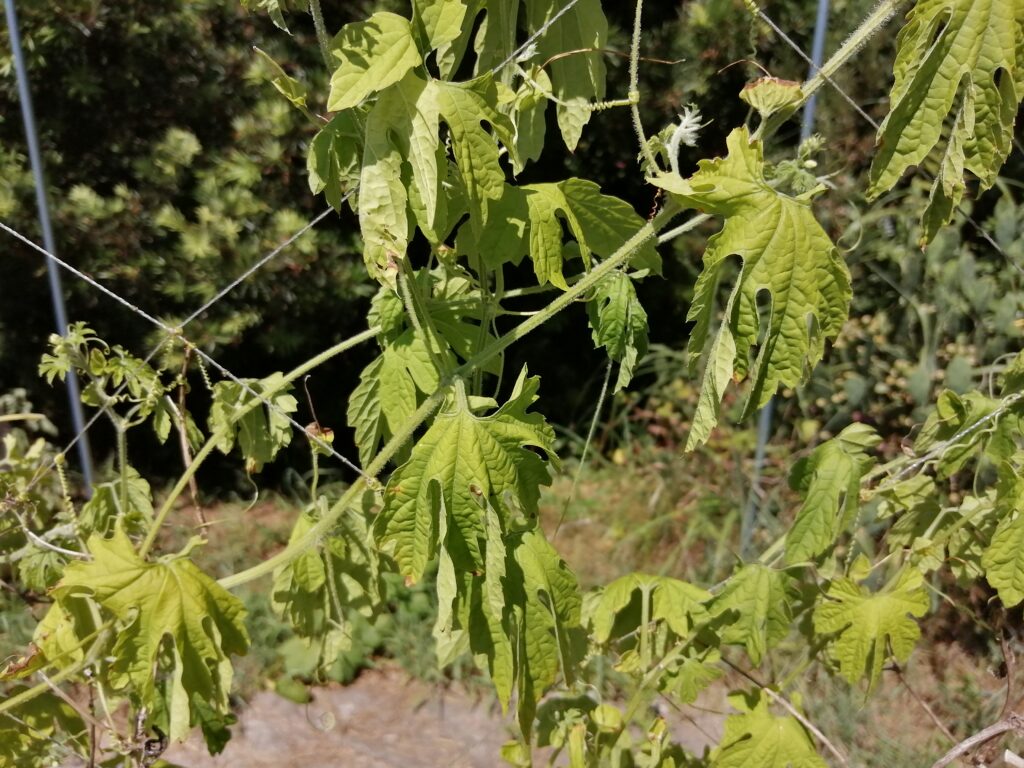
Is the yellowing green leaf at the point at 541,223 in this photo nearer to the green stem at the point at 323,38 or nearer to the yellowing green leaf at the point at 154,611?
the green stem at the point at 323,38

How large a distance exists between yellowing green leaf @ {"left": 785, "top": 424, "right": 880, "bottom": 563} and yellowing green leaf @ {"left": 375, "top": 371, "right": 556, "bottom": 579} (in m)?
0.58

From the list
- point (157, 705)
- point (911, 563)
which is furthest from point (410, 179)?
point (911, 563)

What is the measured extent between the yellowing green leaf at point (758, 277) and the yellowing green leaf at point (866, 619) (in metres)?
0.63

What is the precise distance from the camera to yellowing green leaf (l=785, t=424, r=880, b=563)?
1563 millimetres

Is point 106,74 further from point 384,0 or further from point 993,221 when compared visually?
point 993,221

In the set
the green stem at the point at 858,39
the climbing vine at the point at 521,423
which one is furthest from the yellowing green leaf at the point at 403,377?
the green stem at the point at 858,39

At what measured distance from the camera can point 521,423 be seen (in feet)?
4.05

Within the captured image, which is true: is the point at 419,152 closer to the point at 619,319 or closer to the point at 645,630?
the point at 619,319

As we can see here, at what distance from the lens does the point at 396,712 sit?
3.19 meters

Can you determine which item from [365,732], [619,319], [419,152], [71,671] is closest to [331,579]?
[71,671]

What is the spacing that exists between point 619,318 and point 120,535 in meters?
0.80

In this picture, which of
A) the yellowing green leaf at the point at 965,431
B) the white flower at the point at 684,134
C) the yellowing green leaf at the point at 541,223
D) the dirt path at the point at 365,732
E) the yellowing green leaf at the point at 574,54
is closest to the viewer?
the white flower at the point at 684,134

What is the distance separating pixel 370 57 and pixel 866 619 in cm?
123

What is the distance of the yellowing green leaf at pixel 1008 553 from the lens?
142cm
